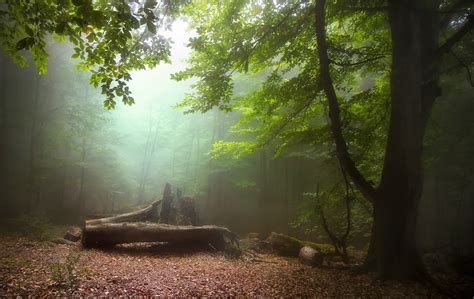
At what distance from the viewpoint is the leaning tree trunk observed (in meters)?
6.84

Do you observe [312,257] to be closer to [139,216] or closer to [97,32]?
[139,216]

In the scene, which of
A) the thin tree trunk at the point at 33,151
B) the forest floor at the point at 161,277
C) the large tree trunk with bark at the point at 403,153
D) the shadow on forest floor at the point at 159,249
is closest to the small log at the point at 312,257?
the forest floor at the point at 161,277

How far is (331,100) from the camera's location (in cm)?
645

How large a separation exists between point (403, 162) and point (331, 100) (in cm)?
267

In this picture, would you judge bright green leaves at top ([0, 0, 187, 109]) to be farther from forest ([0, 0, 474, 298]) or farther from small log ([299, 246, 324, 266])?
small log ([299, 246, 324, 266])

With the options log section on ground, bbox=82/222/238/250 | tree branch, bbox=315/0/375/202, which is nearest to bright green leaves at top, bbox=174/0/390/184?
tree branch, bbox=315/0/375/202

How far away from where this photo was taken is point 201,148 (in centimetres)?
2955

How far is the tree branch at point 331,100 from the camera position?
19.2 ft

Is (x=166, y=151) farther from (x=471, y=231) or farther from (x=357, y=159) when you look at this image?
(x=471, y=231)

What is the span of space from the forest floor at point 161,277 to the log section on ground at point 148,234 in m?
0.49

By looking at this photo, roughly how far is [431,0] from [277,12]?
429 cm

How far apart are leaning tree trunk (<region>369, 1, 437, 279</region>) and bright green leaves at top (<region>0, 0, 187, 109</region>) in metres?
6.21

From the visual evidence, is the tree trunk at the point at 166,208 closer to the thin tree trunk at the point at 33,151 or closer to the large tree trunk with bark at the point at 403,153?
the large tree trunk with bark at the point at 403,153

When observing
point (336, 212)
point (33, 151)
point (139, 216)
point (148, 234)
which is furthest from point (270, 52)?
point (33, 151)
